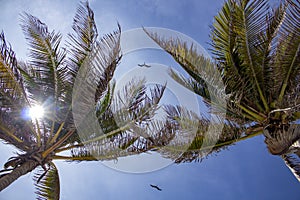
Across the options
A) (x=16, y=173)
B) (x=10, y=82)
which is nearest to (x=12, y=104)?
(x=10, y=82)

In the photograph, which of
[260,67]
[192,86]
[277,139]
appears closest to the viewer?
[277,139]

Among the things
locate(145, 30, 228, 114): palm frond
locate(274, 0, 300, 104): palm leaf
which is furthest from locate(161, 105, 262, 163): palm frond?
locate(274, 0, 300, 104): palm leaf

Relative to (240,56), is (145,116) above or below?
below

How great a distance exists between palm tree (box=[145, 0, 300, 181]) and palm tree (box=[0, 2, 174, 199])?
92cm

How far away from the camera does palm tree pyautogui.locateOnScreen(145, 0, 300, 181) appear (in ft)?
22.3

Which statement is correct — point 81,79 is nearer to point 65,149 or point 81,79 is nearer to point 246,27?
point 65,149

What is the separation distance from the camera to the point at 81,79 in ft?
24.2

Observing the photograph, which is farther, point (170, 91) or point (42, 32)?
point (170, 91)

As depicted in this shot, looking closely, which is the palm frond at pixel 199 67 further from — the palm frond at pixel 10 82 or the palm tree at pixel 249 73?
the palm frond at pixel 10 82

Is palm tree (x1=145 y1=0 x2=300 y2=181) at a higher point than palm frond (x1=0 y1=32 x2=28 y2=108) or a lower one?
lower

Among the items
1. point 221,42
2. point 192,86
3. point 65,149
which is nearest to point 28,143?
point 65,149

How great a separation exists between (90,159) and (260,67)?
441 centimetres

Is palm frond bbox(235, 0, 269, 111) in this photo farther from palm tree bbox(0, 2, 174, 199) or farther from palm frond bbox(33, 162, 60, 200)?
palm frond bbox(33, 162, 60, 200)

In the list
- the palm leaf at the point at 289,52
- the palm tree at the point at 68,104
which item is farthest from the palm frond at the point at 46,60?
the palm leaf at the point at 289,52
